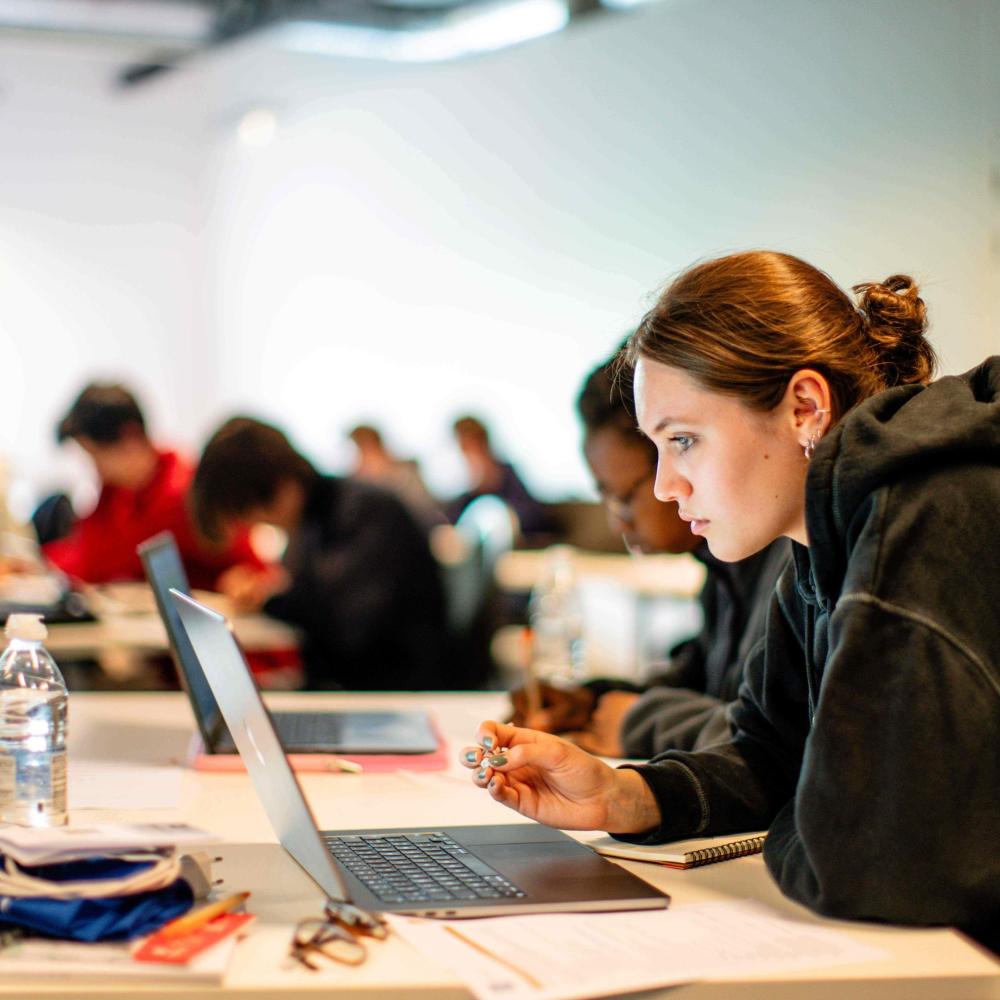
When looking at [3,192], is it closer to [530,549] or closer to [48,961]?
[530,549]

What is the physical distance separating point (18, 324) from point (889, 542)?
822 centimetres

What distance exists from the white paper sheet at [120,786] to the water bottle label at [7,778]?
0.11m

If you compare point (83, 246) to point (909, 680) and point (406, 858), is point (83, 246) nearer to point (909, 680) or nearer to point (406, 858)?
point (406, 858)

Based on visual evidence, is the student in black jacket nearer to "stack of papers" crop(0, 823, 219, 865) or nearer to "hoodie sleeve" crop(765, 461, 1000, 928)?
"hoodie sleeve" crop(765, 461, 1000, 928)

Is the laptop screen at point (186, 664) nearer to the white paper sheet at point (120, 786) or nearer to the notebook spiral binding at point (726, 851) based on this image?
the white paper sheet at point (120, 786)

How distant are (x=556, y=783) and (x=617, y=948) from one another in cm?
29

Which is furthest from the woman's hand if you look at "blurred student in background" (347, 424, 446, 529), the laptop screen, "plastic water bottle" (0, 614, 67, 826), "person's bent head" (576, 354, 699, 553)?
"blurred student in background" (347, 424, 446, 529)

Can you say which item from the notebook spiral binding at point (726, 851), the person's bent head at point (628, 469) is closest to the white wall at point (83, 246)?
the person's bent head at point (628, 469)

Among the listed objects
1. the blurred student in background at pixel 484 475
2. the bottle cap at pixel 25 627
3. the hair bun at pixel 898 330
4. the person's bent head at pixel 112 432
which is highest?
the hair bun at pixel 898 330

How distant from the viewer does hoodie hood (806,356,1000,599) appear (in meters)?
1.00

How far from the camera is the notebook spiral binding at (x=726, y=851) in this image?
118 cm

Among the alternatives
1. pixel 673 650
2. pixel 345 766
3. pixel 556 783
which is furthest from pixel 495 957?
pixel 673 650

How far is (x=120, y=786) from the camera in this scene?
1479 mm

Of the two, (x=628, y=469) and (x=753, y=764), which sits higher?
(x=628, y=469)
